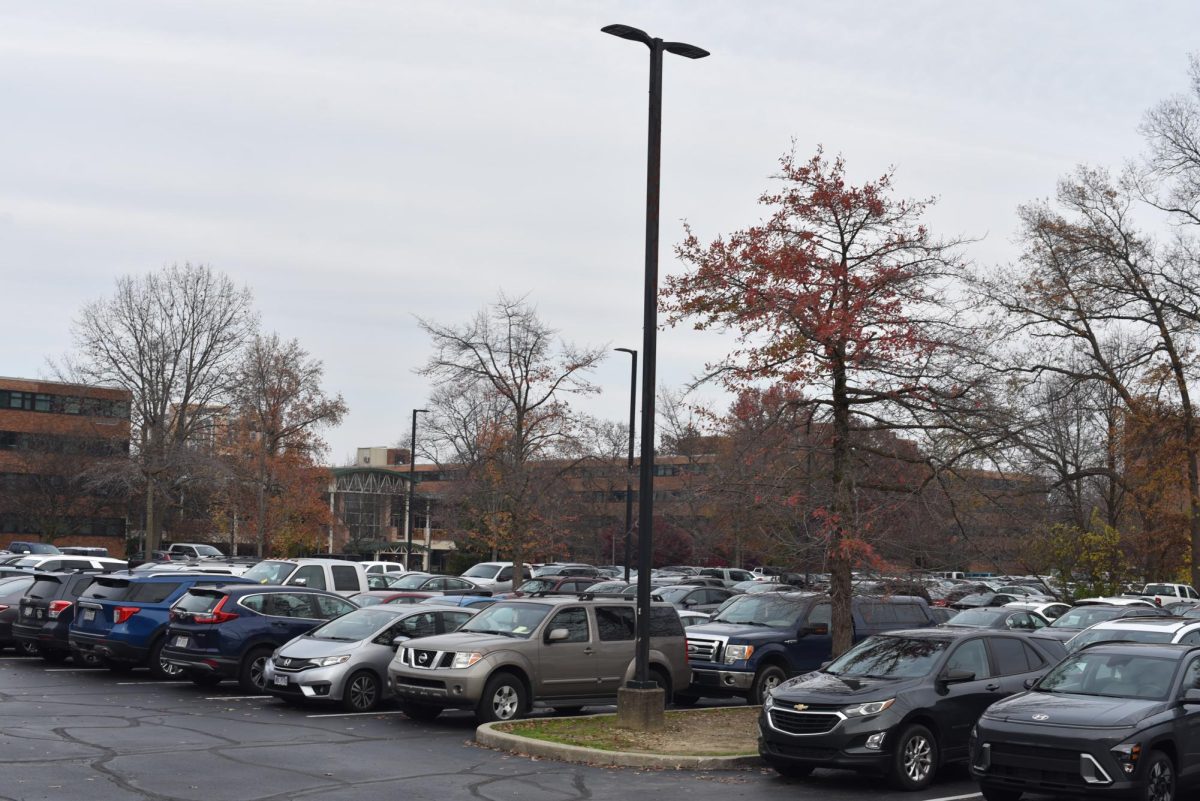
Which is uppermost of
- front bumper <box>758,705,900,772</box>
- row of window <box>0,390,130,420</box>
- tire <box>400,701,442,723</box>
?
row of window <box>0,390,130,420</box>

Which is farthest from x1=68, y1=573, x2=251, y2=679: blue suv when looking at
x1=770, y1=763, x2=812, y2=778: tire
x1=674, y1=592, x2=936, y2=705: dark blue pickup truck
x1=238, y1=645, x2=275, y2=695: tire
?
x1=770, y1=763, x2=812, y2=778: tire

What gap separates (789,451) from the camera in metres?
17.8

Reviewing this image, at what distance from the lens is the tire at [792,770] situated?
1292cm

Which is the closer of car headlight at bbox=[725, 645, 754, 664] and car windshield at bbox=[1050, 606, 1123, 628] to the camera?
car headlight at bbox=[725, 645, 754, 664]

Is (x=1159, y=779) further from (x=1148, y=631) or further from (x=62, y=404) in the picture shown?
(x=62, y=404)

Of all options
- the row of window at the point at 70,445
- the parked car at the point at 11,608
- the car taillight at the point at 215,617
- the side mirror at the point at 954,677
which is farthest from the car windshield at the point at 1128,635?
the row of window at the point at 70,445

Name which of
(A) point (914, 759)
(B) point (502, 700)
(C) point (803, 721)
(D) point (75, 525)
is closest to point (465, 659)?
(B) point (502, 700)

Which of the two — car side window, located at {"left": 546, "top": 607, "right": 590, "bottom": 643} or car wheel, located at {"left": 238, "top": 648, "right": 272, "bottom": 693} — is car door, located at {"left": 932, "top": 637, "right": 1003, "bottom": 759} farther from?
car wheel, located at {"left": 238, "top": 648, "right": 272, "bottom": 693}

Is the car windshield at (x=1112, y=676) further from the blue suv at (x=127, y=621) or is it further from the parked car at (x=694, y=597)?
the parked car at (x=694, y=597)

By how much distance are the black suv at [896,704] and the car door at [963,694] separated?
1cm

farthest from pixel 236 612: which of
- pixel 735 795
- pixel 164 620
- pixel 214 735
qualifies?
pixel 735 795

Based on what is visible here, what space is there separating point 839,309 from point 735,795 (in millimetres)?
7257

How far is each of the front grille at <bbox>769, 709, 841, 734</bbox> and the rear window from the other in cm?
995

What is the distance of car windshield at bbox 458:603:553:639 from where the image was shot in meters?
17.1
